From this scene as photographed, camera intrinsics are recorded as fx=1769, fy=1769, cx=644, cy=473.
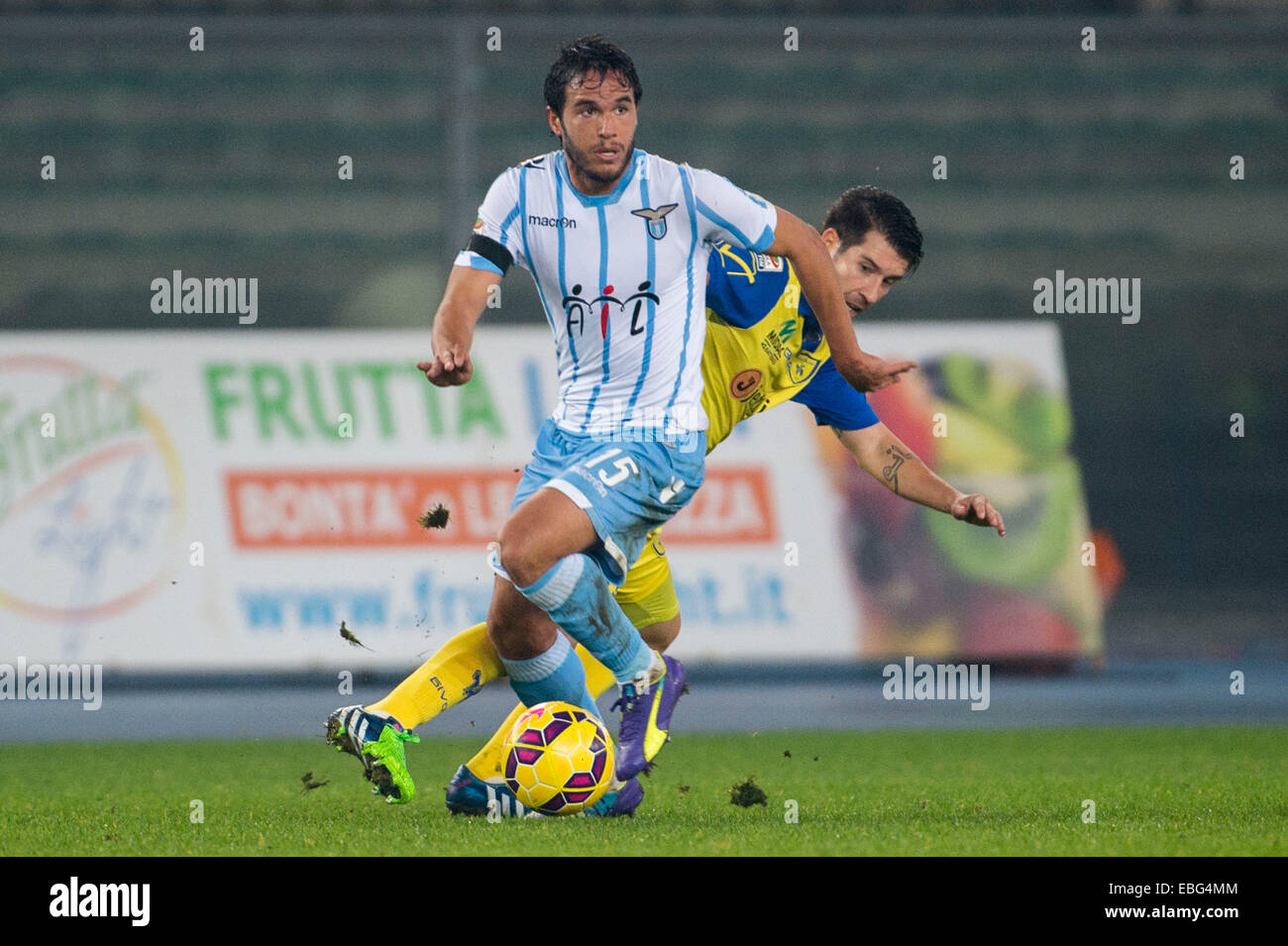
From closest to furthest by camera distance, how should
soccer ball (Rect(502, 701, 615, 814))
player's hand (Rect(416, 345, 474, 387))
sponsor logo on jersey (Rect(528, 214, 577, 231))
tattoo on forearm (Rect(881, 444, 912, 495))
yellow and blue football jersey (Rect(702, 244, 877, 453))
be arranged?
player's hand (Rect(416, 345, 474, 387)) → sponsor logo on jersey (Rect(528, 214, 577, 231)) → soccer ball (Rect(502, 701, 615, 814)) → yellow and blue football jersey (Rect(702, 244, 877, 453)) → tattoo on forearm (Rect(881, 444, 912, 495))

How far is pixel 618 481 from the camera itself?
4840 millimetres

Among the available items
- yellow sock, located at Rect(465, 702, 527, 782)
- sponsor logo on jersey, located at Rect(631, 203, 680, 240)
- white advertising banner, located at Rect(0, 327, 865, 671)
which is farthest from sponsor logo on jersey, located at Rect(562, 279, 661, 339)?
white advertising banner, located at Rect(0, 327, 865, 671)

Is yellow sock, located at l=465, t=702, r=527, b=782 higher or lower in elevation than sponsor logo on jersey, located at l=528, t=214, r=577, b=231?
lower

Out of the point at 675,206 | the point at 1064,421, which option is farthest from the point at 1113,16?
the point at 675,206

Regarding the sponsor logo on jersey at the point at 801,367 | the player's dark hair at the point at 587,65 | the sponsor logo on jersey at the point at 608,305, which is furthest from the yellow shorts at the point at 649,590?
the player's dark hair at the point at 587,65

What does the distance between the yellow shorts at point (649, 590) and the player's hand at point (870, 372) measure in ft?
2.85

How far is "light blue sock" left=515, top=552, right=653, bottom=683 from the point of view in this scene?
4762mm

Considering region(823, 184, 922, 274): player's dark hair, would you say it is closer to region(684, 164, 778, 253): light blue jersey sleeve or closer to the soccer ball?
region(684, 164, 778, 253): light blue jersey sleeve

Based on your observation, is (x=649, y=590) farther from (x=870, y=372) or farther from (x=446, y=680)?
(x=870, y=372)

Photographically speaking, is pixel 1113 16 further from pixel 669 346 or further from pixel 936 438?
pixel 669 346

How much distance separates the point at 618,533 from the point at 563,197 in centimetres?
95

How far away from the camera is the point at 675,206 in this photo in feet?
16.2

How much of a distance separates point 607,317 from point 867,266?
98cm

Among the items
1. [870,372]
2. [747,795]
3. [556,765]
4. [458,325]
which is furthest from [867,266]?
[556,765]
